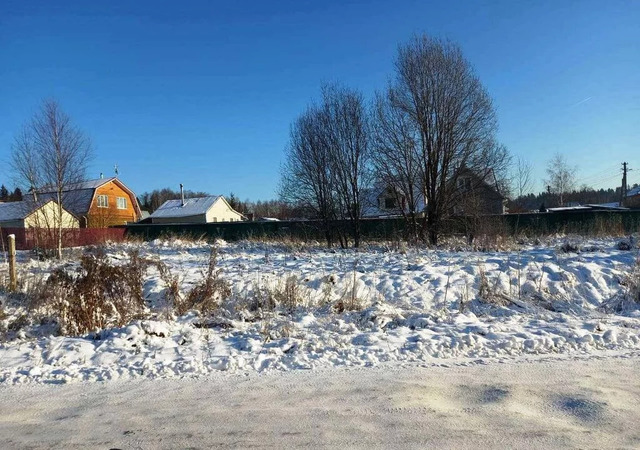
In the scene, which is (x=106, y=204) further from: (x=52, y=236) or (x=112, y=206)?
(x=52, y=236)

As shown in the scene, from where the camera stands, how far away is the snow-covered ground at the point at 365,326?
5422 mm

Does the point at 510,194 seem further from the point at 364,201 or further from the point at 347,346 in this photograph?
the point at 347,346

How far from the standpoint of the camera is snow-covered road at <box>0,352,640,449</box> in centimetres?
342

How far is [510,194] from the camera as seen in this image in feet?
80.8

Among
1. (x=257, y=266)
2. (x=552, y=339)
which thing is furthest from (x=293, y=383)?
→ (x=257, y=266)

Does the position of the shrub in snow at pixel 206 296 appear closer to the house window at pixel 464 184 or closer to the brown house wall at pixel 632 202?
the house window at pixel 464 184

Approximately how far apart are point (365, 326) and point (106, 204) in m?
52.1

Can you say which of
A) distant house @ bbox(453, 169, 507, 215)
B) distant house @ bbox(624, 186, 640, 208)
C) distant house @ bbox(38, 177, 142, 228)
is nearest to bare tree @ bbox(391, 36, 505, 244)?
distant house @ bbox(453, 169, 507, 215)

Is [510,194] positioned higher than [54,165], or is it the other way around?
[54,165]

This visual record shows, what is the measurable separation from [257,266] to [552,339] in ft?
25.2

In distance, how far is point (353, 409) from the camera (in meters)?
3.93

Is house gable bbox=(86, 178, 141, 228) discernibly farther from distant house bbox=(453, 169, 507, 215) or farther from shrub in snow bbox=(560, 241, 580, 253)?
shrub in snow bbox=(560, 241, 580, 253)

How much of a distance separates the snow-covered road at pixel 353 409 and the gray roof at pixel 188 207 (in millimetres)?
55057

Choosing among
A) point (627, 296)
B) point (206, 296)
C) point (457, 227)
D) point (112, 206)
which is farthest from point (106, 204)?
point (627, 296)
